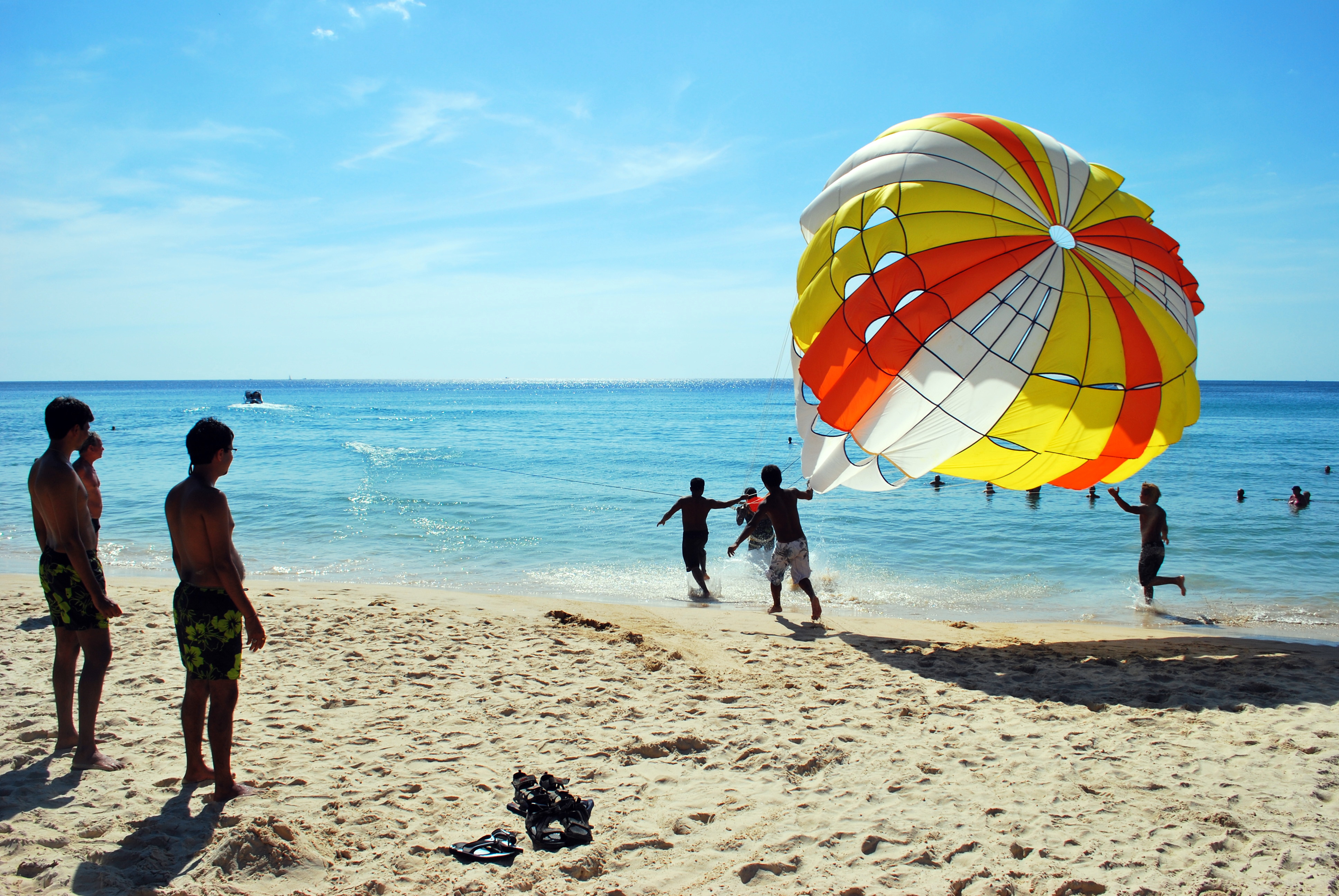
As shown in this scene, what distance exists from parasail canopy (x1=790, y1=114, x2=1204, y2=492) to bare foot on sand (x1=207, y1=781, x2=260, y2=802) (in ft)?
16.5

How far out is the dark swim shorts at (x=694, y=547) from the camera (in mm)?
9531

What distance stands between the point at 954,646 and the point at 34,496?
6.37 metres

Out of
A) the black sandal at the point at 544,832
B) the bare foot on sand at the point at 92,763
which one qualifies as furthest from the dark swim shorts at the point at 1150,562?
the bare foot on sand at the point at 92,763

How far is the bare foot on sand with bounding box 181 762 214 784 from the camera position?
3717mm

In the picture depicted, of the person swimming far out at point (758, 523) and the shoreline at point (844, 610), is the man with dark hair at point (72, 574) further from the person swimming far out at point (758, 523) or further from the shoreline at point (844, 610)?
the person swimming far out at point (758, 523)

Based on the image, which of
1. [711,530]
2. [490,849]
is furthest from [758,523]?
[490,849]

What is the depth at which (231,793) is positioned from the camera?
3645 millimetres

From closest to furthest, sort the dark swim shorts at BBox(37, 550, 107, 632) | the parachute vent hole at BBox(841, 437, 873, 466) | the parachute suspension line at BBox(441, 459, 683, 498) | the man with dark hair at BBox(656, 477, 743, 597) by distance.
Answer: the dark swim shorts at BBox(37, 550, 107, 632) < the parachute vent hole at BBox(841, 437, 873, 466) < the man with dark hair at BBox(656, 477, 743, 597) < the parachute suspension line at BBox(441, 459, 683, 498)

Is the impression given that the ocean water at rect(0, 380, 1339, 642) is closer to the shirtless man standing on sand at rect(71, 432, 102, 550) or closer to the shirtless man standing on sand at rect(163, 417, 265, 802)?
the shirtless man standing on sand at rect(71, 432, 102, 550)

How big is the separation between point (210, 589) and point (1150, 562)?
948 centimetres

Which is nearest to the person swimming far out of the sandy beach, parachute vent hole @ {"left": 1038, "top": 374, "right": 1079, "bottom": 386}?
the sandy beach

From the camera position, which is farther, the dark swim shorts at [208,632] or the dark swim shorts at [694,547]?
the dark swim shorts at [694,547]

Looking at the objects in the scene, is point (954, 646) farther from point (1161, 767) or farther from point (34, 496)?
point (34, 496)

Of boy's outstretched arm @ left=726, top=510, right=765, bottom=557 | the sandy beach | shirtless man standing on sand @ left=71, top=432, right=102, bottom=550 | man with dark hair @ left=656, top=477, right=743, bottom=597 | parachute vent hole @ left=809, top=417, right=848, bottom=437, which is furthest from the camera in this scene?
man with dark hair @ left=656, top=477, right=743, bottom=597
